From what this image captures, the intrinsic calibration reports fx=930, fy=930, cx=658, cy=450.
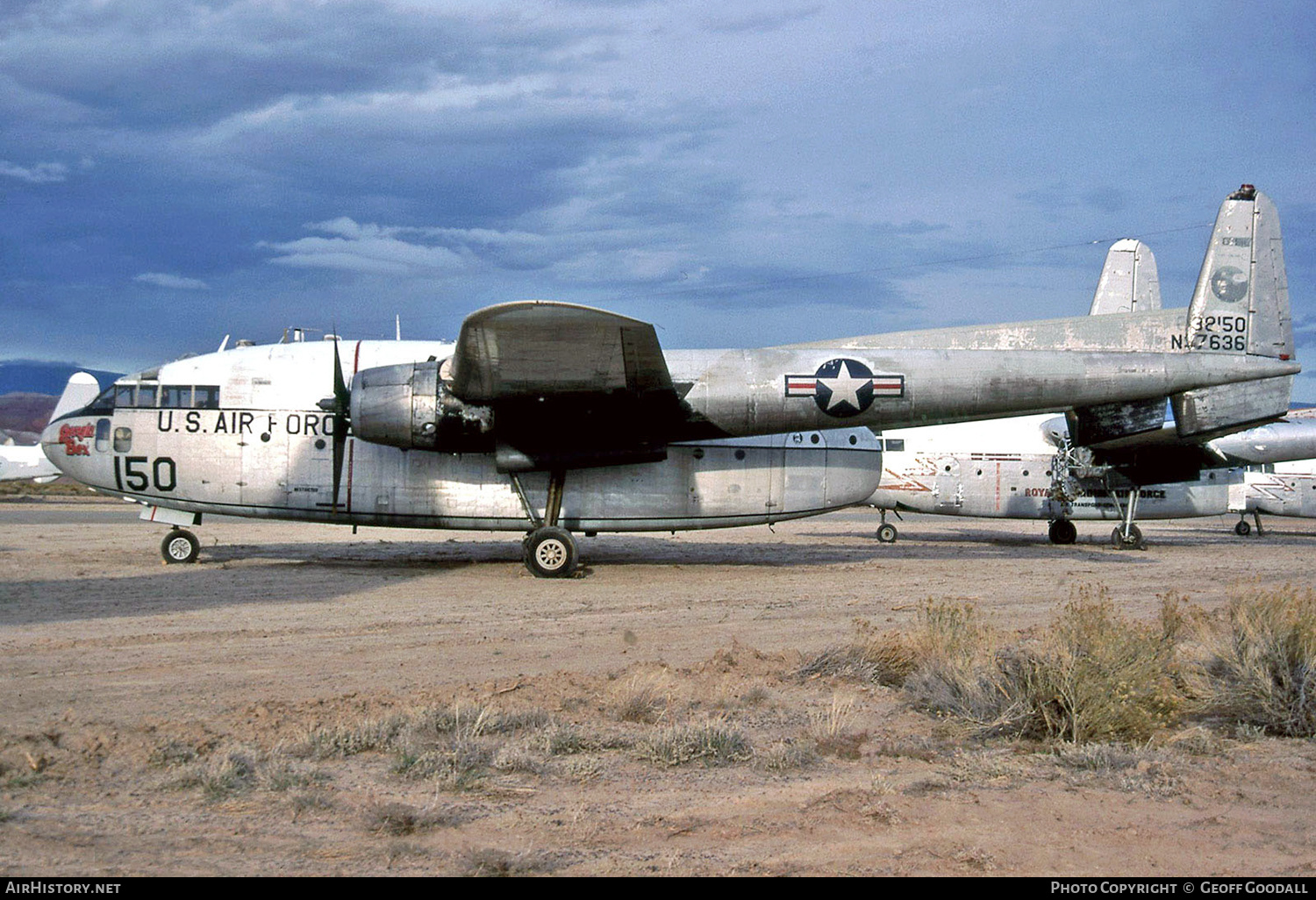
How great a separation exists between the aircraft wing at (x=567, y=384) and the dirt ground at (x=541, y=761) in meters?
3.80

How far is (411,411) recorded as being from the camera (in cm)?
1526

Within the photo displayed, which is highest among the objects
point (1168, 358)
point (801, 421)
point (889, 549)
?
point (1168, 358)

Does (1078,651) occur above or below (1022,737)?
above

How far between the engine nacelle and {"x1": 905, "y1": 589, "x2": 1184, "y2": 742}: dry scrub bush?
9.45 metres

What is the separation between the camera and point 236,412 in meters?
16.5

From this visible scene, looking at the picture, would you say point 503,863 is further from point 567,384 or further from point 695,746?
point 567,384

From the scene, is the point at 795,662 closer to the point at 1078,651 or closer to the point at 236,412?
the point at 1078,651

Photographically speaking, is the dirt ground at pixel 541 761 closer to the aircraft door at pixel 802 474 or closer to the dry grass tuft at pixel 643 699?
the dry grass tuft at pixel 643 699

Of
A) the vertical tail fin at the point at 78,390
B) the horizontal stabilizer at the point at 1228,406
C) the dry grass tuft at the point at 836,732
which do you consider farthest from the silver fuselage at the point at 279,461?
the vertical tail fin at the point at 78,390

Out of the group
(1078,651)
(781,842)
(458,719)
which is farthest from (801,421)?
(781,842)

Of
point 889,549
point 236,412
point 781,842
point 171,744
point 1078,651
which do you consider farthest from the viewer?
point 889,549

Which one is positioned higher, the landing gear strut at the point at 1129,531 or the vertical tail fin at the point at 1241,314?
the vertical tail fin at the point at 1241,314

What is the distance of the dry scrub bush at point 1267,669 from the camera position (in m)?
7.17

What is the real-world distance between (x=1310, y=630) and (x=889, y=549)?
16.1m
